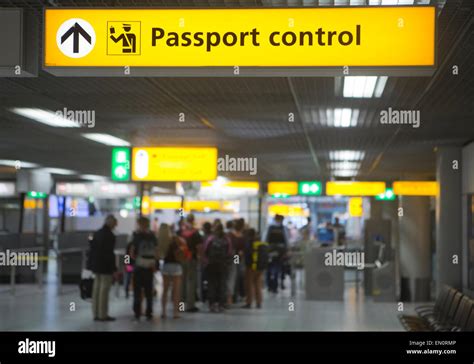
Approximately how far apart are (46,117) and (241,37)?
307 inches

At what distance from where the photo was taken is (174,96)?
10133 mm

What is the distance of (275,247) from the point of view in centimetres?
1836

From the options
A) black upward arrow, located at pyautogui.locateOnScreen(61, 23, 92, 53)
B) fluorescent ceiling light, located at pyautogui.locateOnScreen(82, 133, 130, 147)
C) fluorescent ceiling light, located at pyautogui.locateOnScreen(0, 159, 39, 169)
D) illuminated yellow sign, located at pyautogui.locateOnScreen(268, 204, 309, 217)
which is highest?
fluorescent ceiling light, located at pyautogui.locateOnScreen(82, 133, 130, 147)

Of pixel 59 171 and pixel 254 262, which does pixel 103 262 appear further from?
pixel 59 171

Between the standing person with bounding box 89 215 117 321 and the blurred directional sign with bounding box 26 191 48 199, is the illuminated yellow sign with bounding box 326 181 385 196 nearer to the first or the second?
Answer: the blurred directional sign with bounding box 26 191 48 199

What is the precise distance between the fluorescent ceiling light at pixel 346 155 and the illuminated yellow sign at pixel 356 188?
297cm

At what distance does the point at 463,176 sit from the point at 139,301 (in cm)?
633

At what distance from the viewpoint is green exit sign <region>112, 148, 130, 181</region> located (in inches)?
560

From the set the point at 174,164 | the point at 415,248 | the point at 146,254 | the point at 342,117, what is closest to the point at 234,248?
the point at 174,164

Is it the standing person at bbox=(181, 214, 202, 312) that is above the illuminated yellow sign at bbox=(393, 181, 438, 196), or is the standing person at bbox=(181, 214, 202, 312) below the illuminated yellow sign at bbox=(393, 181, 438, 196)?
below

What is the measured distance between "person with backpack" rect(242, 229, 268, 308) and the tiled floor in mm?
364

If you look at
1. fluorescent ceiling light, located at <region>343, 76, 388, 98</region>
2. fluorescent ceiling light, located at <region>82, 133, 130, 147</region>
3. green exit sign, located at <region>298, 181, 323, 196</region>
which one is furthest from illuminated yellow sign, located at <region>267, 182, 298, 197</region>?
fluorescent ceiling light, located at <region>343, 76, 388, 98</region>

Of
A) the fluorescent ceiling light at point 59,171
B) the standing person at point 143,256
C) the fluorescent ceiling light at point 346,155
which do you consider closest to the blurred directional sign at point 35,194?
the fluorescent ceiling light at point 59,171

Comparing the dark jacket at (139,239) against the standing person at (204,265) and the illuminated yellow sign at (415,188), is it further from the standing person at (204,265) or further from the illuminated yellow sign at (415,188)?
the illuminated yellow sign at (415,188)
